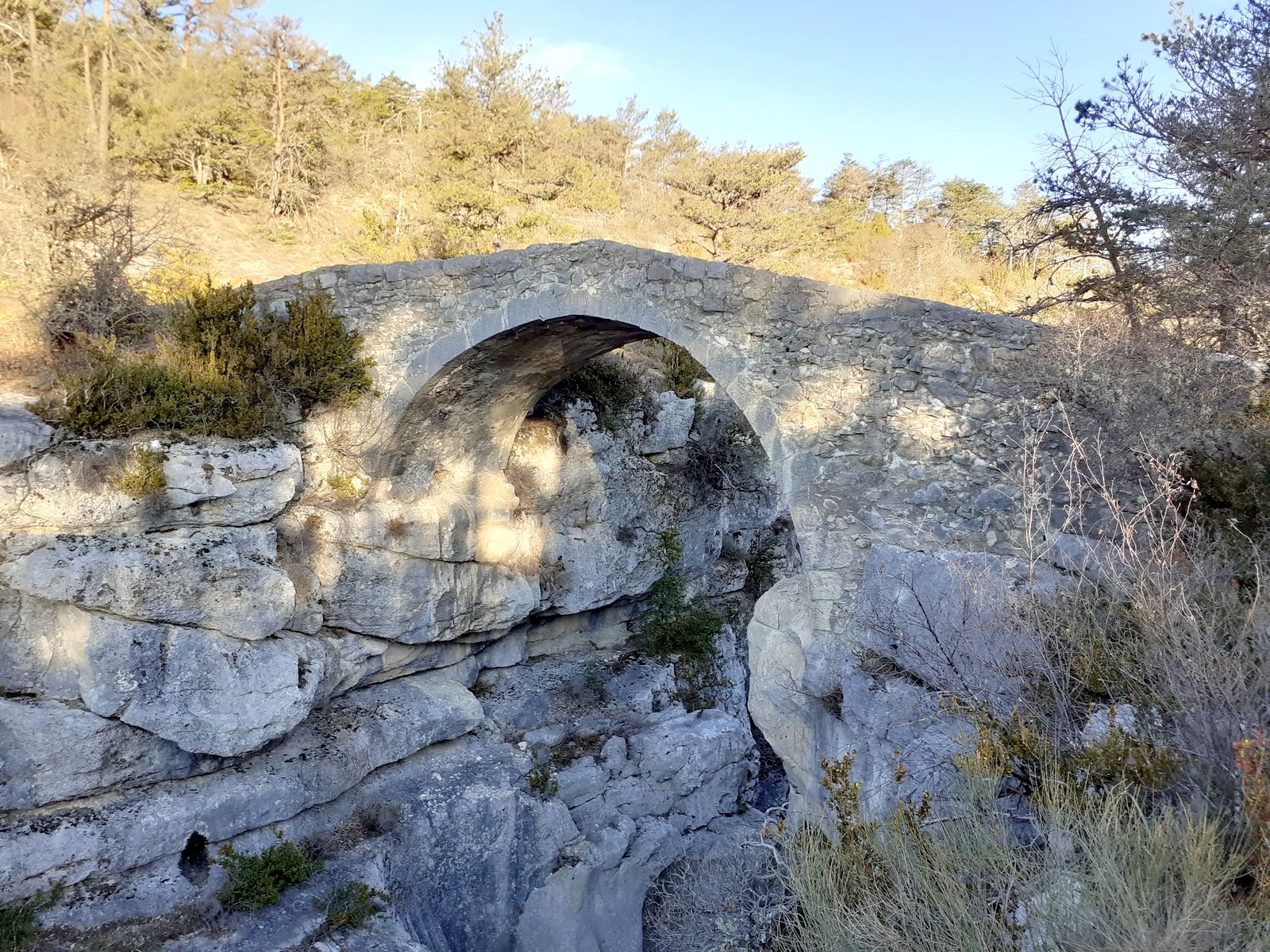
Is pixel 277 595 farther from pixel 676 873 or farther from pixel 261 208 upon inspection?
→ pixel 261 208

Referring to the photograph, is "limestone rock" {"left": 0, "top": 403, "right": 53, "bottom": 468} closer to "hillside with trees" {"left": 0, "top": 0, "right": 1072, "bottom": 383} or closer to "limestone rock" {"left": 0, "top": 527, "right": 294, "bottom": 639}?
"limestone rock" {"left": 0, "top": 527, "right": 294, "bottom": 639}

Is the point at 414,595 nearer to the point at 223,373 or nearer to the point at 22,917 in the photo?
the point at 223,373

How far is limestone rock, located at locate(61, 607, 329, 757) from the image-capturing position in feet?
19.9

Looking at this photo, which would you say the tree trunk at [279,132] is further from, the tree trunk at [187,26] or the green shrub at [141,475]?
the green shrub at [141,475]

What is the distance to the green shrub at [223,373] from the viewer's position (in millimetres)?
6656

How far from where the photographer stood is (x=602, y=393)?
444 inches

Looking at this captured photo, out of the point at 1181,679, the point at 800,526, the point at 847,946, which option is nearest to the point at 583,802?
the point at 800,526

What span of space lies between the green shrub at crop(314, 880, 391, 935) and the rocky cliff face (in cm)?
13

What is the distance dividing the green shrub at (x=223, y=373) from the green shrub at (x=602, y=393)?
3.29m

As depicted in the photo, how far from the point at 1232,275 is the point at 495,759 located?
28.5ft

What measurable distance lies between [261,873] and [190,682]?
1810 millimetres

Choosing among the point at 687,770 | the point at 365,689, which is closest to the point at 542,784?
the point at 687,770

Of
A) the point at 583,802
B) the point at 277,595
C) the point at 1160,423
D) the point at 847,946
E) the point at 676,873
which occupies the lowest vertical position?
the point at 676,873

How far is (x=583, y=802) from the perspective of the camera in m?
8.63
